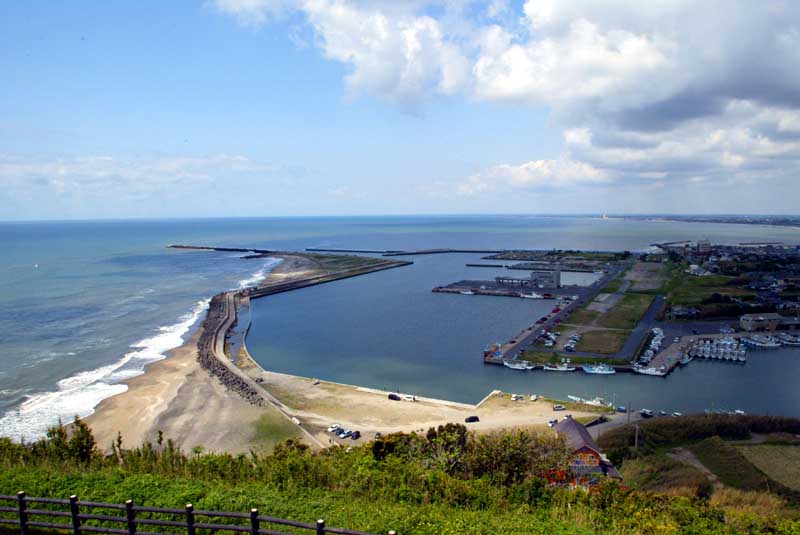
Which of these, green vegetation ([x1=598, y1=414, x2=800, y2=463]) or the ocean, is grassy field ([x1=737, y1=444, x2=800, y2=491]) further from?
the ocean

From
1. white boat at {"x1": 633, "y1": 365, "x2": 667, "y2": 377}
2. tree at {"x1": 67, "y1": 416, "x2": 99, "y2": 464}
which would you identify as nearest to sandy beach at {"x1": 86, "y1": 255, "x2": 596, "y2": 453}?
tree at {"x1": 67, "y1": 416, "x2": 99, "y2": 464}

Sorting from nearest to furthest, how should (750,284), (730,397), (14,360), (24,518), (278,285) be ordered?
(24,518) < (730,397) < (14,360) < (750,284) < (278,285)

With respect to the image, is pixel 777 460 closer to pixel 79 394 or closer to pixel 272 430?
pixel 272 430

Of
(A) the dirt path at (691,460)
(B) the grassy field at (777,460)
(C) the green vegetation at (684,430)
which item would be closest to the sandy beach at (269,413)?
(C) the green vegetation at (684,430)

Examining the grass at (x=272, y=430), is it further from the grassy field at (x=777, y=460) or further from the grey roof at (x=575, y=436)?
the grassy field at (x=777, y=460)

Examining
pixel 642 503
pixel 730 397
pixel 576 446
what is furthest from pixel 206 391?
pixel 730 397

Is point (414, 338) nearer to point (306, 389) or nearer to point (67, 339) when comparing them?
point (306, 389)
